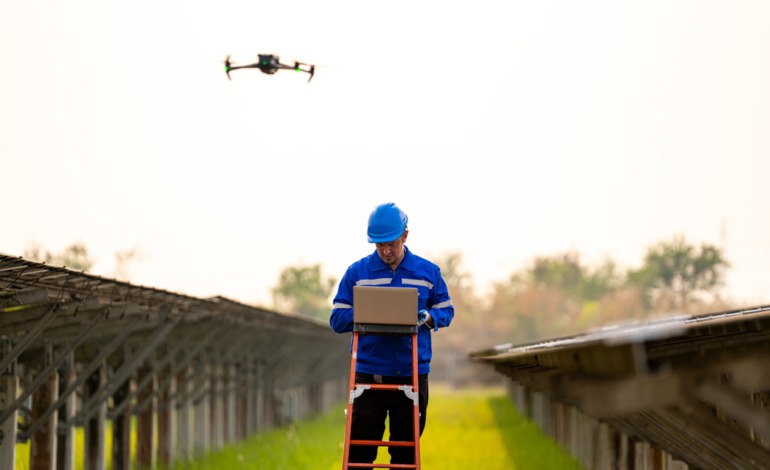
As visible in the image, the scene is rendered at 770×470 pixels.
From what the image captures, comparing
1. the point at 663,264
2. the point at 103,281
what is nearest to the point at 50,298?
the point at 103,281

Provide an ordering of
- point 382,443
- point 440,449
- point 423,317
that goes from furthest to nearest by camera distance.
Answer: point 440,449, point 423,317, point 382,443

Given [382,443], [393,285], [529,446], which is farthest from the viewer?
[529,446]

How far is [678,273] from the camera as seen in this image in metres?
93.4

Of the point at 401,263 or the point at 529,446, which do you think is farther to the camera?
the point at 529,446

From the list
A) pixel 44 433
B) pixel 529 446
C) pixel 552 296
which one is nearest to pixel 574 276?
pixel 552 296

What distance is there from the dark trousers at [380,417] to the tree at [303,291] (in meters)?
98.6

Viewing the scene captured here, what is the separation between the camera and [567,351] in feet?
14.8

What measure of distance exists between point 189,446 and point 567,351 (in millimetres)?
16977

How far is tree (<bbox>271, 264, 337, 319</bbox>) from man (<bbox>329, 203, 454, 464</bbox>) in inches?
3885

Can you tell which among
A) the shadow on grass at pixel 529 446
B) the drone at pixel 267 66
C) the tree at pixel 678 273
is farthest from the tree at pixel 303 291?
the drone at pixel 267 66

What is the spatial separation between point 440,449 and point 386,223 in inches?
559

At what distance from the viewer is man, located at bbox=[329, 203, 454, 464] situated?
7.57 metres

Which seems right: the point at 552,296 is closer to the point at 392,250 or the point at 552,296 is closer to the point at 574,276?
the point at 574,276

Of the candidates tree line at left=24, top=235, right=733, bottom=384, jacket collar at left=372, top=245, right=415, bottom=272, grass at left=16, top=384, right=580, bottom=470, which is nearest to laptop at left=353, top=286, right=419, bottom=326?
jacket collar at left=372, top=245, right=415, bottom=272
